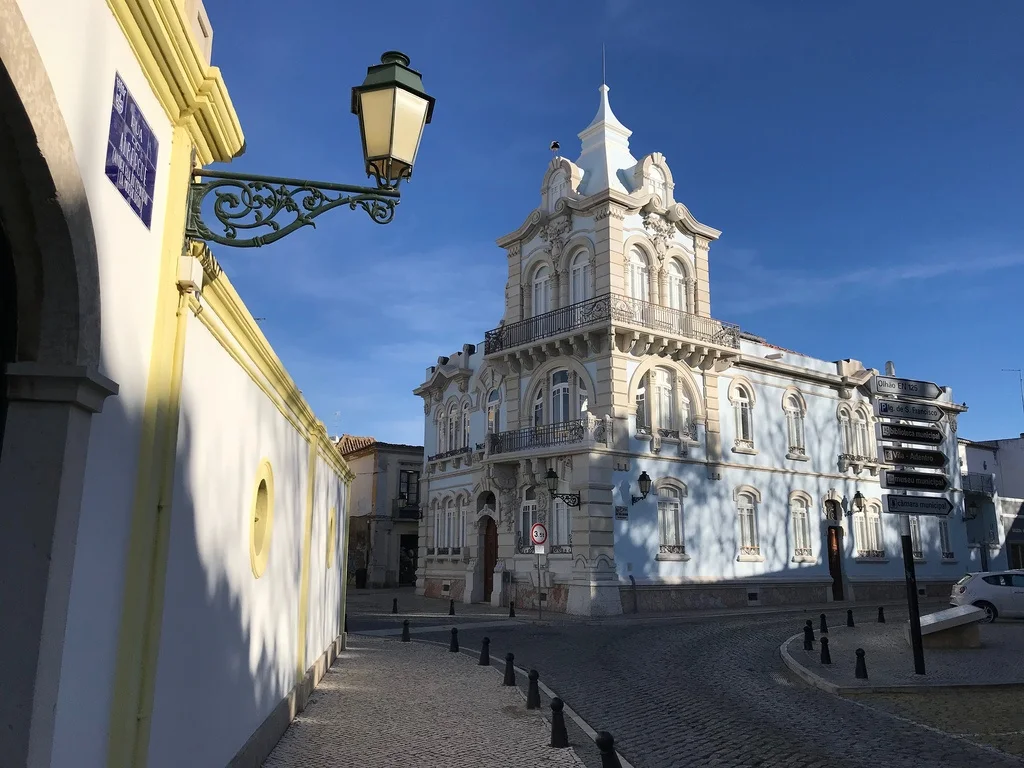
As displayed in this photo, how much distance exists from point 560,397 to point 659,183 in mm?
8509

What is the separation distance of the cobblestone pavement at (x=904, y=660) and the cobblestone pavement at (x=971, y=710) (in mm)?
269

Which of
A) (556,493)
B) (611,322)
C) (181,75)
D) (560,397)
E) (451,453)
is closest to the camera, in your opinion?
(181,75)

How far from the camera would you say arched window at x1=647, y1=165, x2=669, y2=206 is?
27641 millimetres

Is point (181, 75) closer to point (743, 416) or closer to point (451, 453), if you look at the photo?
point (743, 416)

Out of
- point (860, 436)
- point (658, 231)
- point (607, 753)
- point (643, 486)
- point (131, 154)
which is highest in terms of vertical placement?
point (658, 231)

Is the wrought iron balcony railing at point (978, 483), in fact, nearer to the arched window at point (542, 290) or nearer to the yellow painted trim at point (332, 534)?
the arched window at point (542, 290)

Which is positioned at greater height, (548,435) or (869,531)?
(548,435)

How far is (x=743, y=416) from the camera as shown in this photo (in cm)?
2870

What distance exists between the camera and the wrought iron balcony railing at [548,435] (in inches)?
942

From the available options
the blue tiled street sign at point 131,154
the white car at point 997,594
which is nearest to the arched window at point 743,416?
the white car at point 997,594

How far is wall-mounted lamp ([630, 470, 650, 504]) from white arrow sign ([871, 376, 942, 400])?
11180 mm

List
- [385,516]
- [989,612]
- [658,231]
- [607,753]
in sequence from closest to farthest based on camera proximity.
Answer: [607,753]
[989,612]
[658,231]
[385,516]

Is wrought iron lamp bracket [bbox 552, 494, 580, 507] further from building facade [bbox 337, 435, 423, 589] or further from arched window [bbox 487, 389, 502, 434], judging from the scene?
building facade [bbox 337, 435, 423, 589]

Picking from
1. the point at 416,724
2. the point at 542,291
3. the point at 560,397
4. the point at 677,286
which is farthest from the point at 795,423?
the point at 416,724
